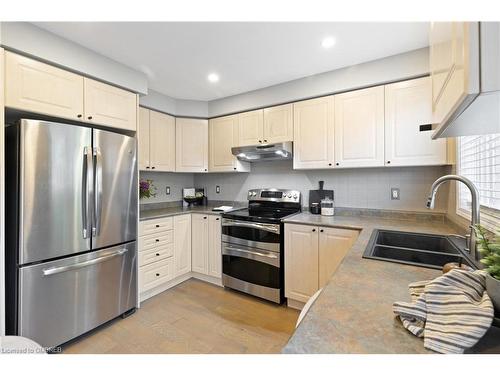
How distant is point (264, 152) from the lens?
2.72m

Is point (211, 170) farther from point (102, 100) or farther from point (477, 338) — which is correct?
point (477, 338)

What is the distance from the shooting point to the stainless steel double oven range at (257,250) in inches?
93.0

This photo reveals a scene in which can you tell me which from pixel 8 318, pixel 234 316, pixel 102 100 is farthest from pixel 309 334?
pixel 102 100

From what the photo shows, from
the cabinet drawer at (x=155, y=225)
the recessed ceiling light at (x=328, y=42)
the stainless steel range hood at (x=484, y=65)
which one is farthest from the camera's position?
the cabinet drawer at (x=155, y=225)

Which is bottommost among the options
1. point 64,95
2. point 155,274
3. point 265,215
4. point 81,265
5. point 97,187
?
point 155,274

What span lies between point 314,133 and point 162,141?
187cm

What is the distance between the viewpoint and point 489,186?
139 cm

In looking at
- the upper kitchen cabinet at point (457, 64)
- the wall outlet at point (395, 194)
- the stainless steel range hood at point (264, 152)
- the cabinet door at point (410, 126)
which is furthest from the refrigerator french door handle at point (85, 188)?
the wall outlet at point (395, 194)

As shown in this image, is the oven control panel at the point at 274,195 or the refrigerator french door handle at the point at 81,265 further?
the oven control panel at the point at 274,195

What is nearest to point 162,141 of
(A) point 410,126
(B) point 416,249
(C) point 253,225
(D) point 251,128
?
(D) point 251,128

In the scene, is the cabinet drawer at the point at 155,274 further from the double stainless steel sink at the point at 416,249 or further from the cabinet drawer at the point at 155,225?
the double stainless steel sink at the point at 416,249

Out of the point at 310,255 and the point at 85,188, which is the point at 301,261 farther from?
the point at 85,188

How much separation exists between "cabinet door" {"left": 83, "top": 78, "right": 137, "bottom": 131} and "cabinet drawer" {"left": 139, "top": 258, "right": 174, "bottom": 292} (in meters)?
1.48

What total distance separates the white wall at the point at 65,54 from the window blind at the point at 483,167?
9.15 ft
